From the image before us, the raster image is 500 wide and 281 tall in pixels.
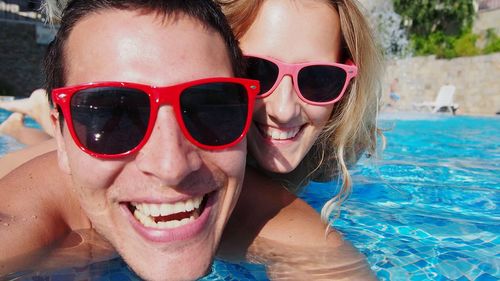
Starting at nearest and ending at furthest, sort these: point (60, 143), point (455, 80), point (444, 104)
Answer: point (60, 143) < point (444, 104) < point (455, 80)

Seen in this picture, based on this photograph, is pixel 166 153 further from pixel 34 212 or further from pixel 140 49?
pixel 34 212

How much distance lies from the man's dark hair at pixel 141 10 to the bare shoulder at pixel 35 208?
41cm

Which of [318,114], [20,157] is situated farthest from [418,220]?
[20,157]

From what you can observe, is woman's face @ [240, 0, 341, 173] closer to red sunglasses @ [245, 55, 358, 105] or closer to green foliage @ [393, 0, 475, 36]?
red sunglasses @ [245, 55, 358, 105]

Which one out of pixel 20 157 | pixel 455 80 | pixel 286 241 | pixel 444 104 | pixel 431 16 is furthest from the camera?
pixel 431 16

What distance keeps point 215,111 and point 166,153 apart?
0.77 feet

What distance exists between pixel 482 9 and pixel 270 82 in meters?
23.7

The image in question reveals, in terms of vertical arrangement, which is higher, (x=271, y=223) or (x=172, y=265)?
(x=172, y=265)

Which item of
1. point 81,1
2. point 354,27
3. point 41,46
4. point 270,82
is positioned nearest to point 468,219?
point 354,27

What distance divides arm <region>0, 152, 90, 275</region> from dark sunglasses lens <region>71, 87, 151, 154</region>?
0.51 metres

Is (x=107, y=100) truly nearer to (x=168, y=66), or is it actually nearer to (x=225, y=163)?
(x=168, y=66)

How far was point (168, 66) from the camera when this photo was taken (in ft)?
4.97

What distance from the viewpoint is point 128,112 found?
150 centimetres

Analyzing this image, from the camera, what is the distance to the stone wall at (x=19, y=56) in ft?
64.1
